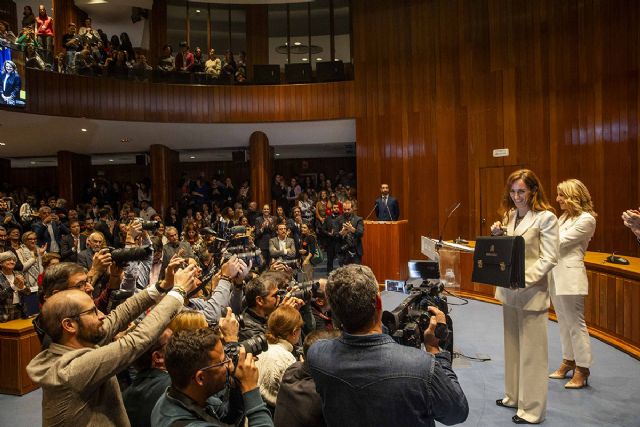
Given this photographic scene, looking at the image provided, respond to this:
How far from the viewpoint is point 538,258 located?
2.54 metres

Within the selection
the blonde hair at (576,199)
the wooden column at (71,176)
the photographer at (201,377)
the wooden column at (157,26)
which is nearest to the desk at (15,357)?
the photographer at (201,377)

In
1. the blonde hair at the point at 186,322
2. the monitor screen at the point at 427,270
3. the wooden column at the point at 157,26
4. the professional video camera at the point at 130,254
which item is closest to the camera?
the blonde hair at the point at 186,322

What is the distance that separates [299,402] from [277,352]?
358 millimetres

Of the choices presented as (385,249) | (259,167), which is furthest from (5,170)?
(385,249)

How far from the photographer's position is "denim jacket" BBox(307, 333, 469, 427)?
1.17 m

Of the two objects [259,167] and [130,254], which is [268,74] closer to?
[259,167]

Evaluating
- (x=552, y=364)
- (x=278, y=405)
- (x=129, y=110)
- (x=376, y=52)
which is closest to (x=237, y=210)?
(x=129, y=110)

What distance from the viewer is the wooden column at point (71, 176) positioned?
11000mm

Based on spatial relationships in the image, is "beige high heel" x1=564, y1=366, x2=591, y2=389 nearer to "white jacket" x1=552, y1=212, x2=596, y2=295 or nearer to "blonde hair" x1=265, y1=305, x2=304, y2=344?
"white jacket" x1=552, y1=212, x2=596, y2=295

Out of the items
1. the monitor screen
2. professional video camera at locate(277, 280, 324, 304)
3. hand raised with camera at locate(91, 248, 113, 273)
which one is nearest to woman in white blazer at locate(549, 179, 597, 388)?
the monitor screen

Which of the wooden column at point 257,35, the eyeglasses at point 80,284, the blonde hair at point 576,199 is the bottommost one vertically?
the eyeglasses at point 80,284

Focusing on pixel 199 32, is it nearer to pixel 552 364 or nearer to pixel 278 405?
pixel 552 364

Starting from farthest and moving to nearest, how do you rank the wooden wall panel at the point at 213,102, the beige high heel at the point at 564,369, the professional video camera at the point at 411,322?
the wooden wall panel at the point at 213,102 → the beige high heel at the point at 564,369 → the professional video camera at the point at 411,322

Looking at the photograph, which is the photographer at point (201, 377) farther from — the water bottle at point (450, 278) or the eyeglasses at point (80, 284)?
the water bottle at point (450, 278)
